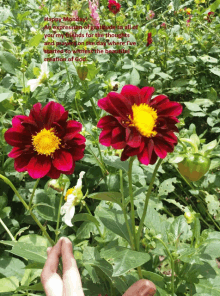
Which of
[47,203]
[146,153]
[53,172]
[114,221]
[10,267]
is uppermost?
[146,153]

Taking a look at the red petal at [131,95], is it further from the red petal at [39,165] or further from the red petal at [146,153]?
the red petal at [39,165]

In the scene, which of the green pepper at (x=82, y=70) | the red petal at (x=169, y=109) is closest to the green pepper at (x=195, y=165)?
the red petal at (x=169, y=109)

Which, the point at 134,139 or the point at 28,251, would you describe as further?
the point at 28,251

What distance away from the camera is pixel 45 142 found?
659 millimetres

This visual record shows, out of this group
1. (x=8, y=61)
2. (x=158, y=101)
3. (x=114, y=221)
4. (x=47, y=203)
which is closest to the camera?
(x=158, y=101)

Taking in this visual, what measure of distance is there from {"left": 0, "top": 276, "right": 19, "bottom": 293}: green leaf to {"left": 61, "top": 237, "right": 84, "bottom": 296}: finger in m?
0.34

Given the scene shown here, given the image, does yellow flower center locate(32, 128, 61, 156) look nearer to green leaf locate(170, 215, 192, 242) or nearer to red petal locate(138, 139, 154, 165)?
red petal locate(138, 139, 154, 165)

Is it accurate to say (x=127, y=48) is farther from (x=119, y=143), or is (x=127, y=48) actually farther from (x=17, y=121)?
(x=119, y=143)

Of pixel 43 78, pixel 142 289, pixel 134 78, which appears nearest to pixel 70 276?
pixel 142 289

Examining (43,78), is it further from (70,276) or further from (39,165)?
(70,276)

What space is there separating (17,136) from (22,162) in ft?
0.20

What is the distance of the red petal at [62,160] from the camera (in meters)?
0.63

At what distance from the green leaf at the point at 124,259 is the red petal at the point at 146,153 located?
189 mm

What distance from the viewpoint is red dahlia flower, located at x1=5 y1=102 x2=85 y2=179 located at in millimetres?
643
